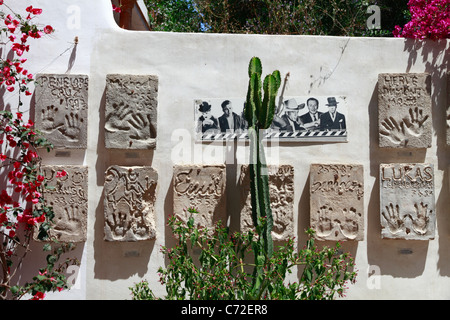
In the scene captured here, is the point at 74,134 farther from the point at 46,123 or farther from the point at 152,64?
the point at 152,64

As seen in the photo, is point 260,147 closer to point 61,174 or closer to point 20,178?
point 61,174

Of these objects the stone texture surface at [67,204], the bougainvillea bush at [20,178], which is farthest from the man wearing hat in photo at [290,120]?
the bougainvillea bush at [20,178]

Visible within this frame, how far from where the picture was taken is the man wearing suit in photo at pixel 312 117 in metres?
4.30

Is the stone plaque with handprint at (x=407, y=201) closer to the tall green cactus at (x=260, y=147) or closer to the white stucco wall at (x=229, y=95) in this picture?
the white stucco wall at (x=229, y=95)

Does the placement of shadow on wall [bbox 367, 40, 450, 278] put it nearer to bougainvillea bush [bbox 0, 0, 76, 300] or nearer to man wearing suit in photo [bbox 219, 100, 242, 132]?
man wearing suit in photo [bbox 219, 100, 242, 132]

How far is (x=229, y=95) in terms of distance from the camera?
4316 mm

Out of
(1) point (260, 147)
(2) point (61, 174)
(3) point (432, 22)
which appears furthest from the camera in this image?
(3) point (432, 22)

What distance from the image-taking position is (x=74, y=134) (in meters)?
4.18

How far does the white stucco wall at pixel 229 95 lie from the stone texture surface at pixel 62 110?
0.08 metres

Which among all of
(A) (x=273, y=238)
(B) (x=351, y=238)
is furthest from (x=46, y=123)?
(B) (x=351, y=238)

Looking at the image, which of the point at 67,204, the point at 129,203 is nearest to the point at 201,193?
the point at 129,203

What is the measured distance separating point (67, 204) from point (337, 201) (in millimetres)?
2148

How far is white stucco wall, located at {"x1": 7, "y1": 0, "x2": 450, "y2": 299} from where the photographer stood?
13.8 ft

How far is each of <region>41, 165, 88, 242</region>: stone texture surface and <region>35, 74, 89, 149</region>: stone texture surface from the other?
230 mm
